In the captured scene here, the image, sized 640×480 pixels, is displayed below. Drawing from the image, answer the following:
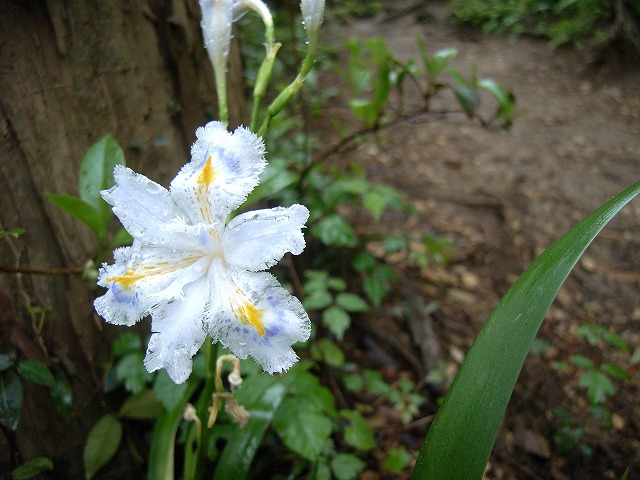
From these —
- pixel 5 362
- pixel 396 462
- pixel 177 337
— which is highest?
pixel 177 337

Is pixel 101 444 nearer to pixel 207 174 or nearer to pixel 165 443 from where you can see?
pixel 165 443

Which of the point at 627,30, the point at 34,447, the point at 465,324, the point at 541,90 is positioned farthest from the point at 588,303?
the point at 627,30

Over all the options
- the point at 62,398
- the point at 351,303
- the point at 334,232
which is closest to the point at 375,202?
the point at 334,232

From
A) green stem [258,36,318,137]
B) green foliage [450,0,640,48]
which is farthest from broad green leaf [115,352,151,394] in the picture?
green foliage [450,0,640,48]

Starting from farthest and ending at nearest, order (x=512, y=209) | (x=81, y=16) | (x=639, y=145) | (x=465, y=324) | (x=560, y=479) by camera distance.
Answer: (x=639, y=145) → (x=512, y=209) → (x=465, y=324) → (x=560, y=479) → (x=81, y=16)

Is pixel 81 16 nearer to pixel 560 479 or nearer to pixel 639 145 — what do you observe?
pixel 560 479

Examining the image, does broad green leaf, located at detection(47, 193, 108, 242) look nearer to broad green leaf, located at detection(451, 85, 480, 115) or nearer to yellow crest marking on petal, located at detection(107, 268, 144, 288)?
yellow crest marking on petal, located at detection(107, 268, 144, 288)

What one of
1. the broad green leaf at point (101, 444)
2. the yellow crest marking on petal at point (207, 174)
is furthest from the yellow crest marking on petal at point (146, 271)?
the broad green leaf at point (101, 444)

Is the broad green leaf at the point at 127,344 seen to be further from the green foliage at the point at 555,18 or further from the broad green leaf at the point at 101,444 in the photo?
the green foliage at the point at 555,18
